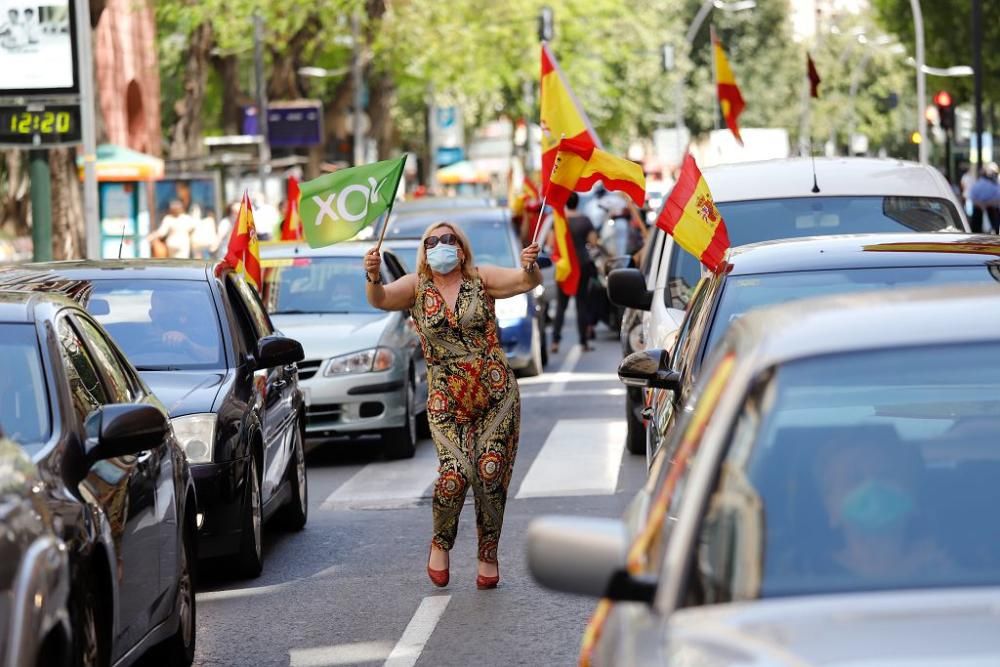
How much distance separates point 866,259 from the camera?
315 inches

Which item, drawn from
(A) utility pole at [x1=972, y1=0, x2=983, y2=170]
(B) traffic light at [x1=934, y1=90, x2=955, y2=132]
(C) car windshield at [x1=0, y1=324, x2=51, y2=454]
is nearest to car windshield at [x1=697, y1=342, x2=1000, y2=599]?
(C) car windshield at [x1=0, y1=324, x2=51, y2=454]

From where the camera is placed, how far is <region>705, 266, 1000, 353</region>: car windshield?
7.82 metres

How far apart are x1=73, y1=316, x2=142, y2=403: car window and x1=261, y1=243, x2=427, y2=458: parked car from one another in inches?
261

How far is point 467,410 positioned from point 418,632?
3.95ft

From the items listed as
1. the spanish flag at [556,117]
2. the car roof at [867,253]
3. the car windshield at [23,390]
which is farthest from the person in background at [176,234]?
the car windshield at [23,390]

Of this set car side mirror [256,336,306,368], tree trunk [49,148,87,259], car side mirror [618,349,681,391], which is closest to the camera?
car side mirror [618,349,681,391]

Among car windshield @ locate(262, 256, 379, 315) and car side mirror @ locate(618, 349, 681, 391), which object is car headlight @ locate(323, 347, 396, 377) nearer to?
car windshield @ locate(262, 256, 379, 315)

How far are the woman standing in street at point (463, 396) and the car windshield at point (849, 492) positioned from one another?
4.56 metres

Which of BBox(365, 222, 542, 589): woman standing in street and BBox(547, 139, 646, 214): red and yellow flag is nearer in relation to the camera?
BBox(365, 222, 542, 589): woman standing in street

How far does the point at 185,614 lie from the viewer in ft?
24.0

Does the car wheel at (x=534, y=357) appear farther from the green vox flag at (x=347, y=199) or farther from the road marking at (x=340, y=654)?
the road marking at (x=340, y=654)

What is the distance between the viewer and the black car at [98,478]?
5578 millimetres

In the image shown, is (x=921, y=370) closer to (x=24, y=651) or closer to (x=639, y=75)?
(x=24, y=651)

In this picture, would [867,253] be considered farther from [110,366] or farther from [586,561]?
[586,561]
